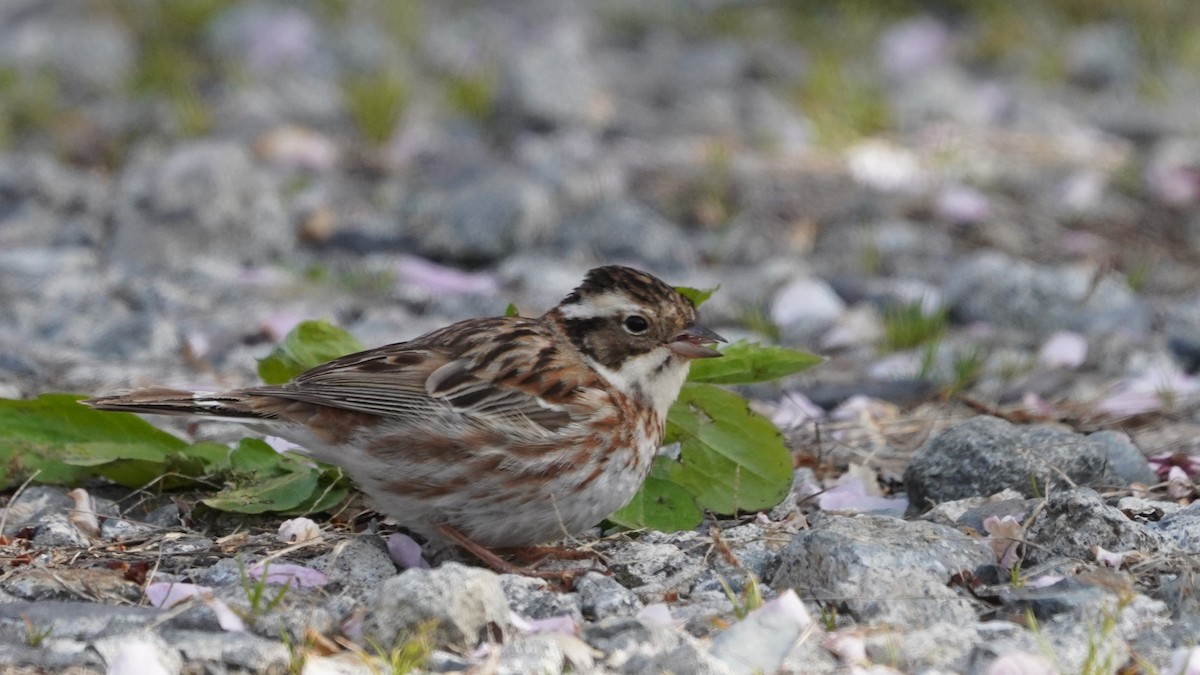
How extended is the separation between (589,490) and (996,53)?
915 cm

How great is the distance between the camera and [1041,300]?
7.68 meters

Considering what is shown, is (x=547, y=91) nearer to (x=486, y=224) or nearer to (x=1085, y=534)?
(x=486, y=224)

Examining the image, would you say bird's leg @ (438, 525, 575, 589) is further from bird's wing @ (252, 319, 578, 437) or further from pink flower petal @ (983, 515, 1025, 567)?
pink flower petal @ (983, 515, 1025, 567)

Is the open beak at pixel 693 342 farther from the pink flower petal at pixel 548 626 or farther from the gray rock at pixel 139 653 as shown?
the gray rock at pixel 139 653

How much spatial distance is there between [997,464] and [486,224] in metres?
4.17

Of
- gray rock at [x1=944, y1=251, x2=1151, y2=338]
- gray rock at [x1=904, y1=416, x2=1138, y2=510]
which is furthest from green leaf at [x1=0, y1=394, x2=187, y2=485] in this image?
gray rock at [x1=944, y1=251, x2=1151, y2=338]

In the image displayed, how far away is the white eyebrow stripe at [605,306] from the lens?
4.77 meters

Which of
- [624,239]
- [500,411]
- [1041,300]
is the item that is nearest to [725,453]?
[500,411]

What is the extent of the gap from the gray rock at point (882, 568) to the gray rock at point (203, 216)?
492cm

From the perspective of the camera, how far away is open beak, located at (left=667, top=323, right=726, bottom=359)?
15.4 ft

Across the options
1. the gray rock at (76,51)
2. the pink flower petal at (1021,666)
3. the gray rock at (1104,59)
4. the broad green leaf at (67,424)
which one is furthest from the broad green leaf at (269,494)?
the gray rock at (1104,59)

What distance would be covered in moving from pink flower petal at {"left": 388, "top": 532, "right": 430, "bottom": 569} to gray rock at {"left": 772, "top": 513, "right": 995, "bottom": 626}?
3.21 ft

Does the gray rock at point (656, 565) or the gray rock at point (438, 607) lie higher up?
the gray rock at point (438, 607)

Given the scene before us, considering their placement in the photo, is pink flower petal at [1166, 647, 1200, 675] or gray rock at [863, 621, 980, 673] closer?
pink flower petal at [1166, 647, 1200, 675]
